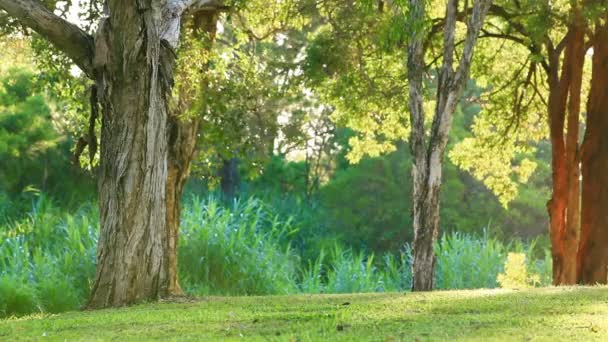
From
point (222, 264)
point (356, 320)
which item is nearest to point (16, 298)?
point (222, 264)

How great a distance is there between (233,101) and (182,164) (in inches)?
71.5

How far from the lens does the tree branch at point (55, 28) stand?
11383 mm

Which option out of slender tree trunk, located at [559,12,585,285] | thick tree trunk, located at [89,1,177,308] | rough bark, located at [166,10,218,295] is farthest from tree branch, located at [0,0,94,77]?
slender tree trunk, located at [559,12,585,285]

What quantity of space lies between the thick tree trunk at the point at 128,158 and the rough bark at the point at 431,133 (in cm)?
418

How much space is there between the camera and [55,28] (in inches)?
454

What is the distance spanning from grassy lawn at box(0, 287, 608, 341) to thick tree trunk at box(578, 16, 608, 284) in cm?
766

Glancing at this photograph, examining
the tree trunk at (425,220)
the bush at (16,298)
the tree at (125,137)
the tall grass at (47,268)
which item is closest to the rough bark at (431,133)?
the tree trunk at (425,220)

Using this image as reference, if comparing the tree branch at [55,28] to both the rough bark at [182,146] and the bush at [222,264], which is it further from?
the bush at [222,264]

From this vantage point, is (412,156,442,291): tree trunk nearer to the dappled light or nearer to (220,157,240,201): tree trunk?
the dappled light

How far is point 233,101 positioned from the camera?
55.1 ft

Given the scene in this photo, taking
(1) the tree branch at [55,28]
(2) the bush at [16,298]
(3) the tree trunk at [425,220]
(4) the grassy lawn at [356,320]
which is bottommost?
(2) the bush at [16,298]

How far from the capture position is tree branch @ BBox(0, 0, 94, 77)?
1138cm

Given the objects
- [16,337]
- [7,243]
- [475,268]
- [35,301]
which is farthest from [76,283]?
[16,337]

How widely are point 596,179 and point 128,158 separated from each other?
32.7 ft
